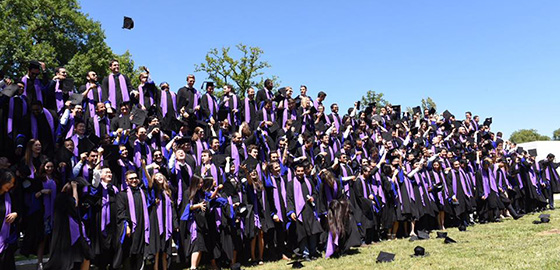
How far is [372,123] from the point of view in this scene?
41.1 feet

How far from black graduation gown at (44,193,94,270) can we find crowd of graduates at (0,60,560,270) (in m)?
0.01

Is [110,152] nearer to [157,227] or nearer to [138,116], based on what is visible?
[138,116]

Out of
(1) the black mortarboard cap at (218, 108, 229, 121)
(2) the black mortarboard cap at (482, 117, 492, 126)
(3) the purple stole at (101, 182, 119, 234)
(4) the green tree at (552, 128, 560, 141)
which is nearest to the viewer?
(3) the purple stole at (101, 182, 119, 234)

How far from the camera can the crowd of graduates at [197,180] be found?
579 centimetres

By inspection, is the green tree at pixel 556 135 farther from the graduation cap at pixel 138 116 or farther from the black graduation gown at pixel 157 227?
the black graduation gown at pixel 157 227

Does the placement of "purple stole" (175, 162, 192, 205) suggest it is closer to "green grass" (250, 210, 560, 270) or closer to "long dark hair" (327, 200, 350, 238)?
"green grass" (250, 210, 560, 270)

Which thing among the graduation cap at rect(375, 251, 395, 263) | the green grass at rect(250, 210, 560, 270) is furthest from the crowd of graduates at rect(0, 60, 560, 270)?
the graduation cap at rect(375, 251, 395, 263)

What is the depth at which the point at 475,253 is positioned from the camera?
702 cm

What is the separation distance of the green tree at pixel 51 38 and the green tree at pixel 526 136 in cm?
7429

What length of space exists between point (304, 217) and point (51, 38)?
20.7 meters

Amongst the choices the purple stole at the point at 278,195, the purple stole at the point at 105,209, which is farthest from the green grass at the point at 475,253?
the purple stole at the point at 105,209

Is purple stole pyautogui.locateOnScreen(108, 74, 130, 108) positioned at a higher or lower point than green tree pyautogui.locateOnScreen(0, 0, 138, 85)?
lower

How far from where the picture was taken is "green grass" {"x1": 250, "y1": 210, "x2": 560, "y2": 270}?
6.13 metres

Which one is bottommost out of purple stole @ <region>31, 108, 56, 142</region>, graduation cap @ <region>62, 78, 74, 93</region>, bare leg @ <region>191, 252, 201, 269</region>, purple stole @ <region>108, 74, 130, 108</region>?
bare leg @ <region>191, 252, 201, 269</region>
